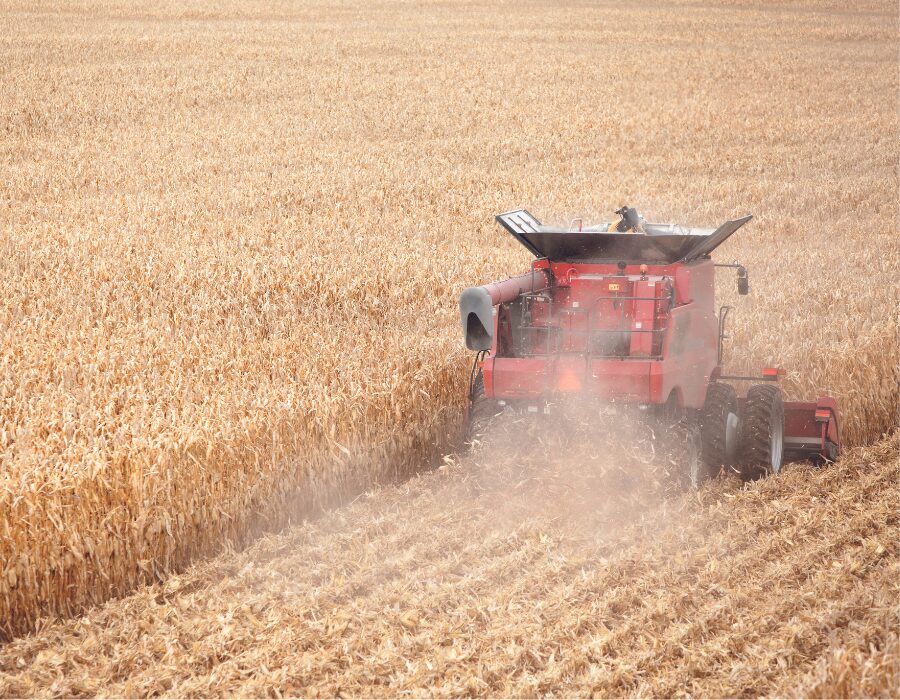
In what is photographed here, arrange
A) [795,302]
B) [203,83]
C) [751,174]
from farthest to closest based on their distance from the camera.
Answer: [203,83] < [751,174] < [795,302]

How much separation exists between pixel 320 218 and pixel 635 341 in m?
8.18

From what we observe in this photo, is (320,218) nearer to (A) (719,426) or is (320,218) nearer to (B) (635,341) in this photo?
(B) (635,341)

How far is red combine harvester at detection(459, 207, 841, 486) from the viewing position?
257 inches

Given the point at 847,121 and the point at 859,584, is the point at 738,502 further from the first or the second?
the point at 847,121

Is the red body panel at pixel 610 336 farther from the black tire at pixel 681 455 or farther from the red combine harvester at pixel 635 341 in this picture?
the black tire at pixel 681 455

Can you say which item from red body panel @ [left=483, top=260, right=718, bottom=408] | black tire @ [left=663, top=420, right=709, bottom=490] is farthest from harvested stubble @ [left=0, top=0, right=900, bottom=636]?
black tire @ [left=663, top=420, right=709, bottom=490]

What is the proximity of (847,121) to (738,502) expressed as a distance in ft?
63.2

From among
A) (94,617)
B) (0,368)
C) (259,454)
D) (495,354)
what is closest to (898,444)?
(495,354)

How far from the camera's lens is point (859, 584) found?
5.20 metres

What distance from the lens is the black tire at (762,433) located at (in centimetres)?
712

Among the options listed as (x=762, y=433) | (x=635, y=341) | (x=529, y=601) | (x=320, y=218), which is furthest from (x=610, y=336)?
(x=320, y=218)

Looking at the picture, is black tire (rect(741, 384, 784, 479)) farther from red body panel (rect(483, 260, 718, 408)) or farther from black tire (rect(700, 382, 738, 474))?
red body panel (rect(483, 260, 718, 408))

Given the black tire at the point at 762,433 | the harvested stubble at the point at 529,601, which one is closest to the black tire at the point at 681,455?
the harvested stubble at the point at 529,601

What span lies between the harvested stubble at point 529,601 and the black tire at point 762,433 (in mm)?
359
